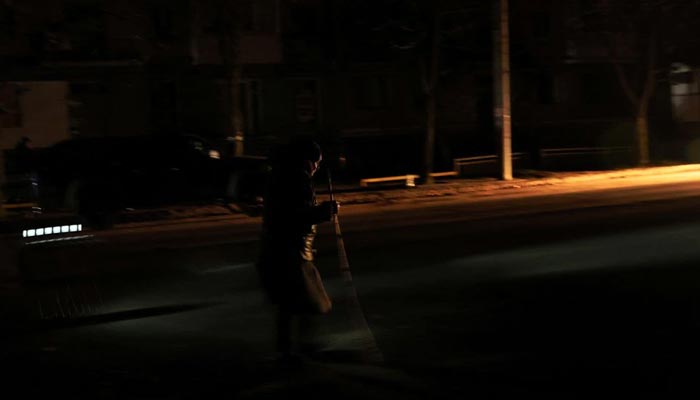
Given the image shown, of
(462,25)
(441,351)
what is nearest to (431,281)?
(441,351)

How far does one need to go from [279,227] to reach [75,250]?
182 inches

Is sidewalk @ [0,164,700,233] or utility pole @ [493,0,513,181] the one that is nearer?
sidewalk @ [0,164,700,233]

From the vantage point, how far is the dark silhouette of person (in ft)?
22.5

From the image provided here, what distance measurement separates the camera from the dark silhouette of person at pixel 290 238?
687 cm

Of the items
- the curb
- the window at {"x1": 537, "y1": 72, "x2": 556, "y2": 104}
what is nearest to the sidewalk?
the curb

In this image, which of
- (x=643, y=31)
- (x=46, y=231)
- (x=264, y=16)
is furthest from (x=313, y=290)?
(x=264, y=16)

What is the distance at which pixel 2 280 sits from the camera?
412 inches

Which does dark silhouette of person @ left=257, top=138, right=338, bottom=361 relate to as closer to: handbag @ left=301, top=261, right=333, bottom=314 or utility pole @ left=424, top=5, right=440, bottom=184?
handbag @ left=301, top=261, right=333, bottom=314

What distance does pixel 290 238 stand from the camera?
271 inches

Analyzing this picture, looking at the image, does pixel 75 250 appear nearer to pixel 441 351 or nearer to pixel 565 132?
pixel 441 351

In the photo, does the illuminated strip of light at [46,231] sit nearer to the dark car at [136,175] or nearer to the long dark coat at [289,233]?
the long dark coat at [289,233]

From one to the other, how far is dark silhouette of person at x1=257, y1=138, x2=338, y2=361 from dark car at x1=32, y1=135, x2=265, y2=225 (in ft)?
46.9

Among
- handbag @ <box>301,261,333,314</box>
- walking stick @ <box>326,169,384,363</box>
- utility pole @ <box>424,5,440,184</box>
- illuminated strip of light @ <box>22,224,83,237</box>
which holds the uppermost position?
utility pole @ <box>424,5,440,184</box>

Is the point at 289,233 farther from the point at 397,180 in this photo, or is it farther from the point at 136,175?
the point at 397,180
